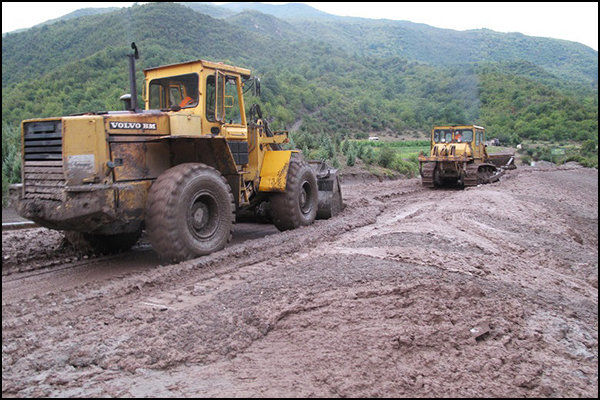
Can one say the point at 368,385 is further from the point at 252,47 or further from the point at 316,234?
the point at 252,47

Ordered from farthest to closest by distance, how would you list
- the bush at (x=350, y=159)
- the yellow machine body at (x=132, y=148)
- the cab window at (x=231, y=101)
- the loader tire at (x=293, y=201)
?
the bush at (x=350, y=159), the loader tire at (x=293, y=201), the cab window at (x=231, y=101), the yellow machine body at (x=132, y=148)

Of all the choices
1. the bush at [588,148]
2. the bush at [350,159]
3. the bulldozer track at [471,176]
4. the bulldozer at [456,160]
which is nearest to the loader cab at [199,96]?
the bulldozer at [456,160]

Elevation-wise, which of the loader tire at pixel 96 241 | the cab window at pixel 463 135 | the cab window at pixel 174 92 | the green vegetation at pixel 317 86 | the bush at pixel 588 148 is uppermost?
the green vegetation at pixel 317 86

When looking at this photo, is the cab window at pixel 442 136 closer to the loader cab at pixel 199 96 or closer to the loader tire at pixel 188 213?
the loader cab at pixel 199 96

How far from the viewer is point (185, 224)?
22.1ft

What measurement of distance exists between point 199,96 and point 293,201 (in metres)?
2.65

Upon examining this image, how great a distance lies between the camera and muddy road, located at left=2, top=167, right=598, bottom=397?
3.66 metres

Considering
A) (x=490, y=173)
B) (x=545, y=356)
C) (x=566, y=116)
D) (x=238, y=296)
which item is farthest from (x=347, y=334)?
(x=566, y=116)

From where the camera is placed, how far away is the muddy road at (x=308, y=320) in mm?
3660

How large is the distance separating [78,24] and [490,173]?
55.4m

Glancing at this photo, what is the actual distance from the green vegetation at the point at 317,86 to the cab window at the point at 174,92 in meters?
1.39

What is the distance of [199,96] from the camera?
7.70 metres

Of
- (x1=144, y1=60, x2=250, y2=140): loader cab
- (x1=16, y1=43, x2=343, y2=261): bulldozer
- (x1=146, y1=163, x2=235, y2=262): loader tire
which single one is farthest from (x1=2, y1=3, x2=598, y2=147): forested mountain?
(x1=146, y1=163, x2=235, y2=262): loader tire

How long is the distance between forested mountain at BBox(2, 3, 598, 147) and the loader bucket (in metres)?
2.80
